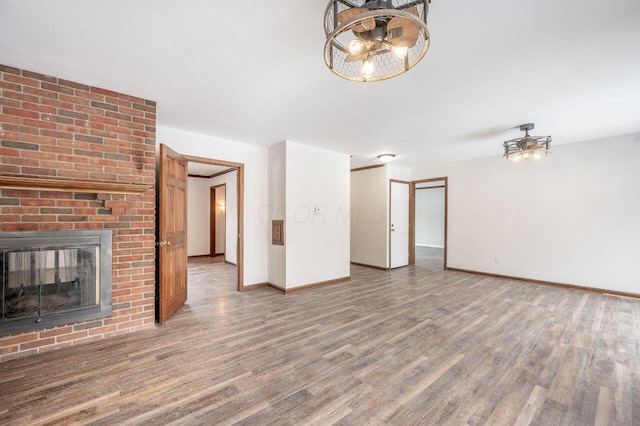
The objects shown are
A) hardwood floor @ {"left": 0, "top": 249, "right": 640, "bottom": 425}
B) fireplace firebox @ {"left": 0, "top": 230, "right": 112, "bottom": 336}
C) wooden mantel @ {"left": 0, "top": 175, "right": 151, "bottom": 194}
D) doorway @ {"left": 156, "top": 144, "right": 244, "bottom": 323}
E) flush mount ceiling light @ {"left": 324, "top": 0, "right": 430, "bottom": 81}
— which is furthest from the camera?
doorway @ {"left": 156, "top": 144, "right": 244, "bottom": 323}

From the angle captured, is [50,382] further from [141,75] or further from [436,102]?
[436,102]

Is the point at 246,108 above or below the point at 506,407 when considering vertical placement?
above

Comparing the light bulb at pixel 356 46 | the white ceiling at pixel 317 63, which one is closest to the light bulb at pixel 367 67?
the light bulb at pixel 356 46

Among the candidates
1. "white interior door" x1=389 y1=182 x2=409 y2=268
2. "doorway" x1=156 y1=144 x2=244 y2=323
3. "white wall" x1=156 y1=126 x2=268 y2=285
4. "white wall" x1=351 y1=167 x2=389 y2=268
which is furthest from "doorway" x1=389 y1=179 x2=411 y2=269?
"doorway" x1=156 y1=144 x2=244 y2=323

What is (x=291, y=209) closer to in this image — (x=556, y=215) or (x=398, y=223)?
(x=398, y=223)

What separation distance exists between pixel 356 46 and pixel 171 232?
3.03m

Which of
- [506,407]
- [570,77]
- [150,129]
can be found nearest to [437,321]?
[506,407]

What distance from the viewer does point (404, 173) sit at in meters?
6.72

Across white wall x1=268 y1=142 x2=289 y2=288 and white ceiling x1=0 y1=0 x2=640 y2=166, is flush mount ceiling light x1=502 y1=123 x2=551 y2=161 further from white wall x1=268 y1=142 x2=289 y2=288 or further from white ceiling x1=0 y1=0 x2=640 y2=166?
white wall x1=268 y1=142 x2=289 y2=288

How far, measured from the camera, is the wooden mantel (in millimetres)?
2141

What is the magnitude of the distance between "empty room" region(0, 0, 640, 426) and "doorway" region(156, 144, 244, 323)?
0.12 feet

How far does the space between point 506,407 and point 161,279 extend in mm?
3440

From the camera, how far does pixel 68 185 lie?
2.35 m

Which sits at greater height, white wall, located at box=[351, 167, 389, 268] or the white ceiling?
the white ceiling
